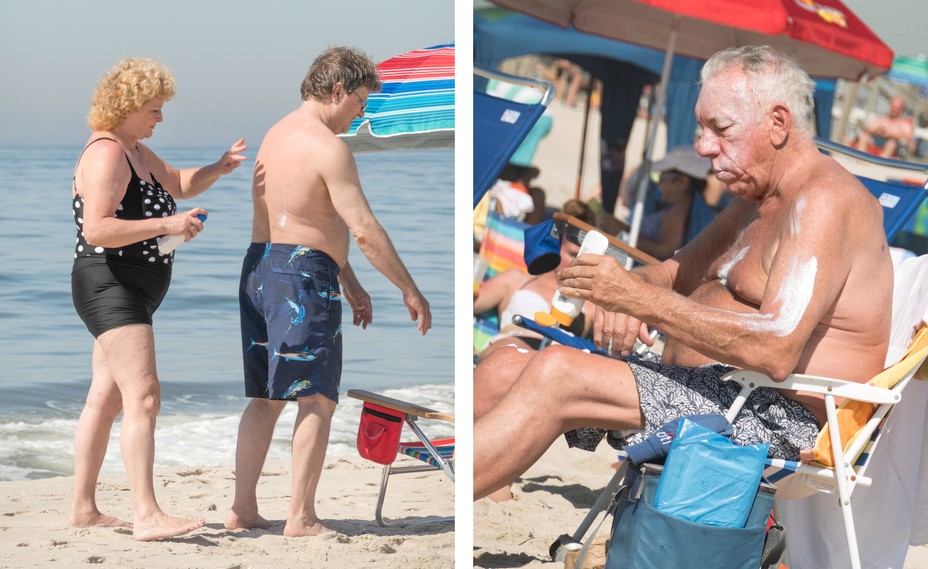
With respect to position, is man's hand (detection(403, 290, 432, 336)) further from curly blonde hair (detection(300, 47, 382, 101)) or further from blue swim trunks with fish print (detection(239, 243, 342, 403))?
curly blonde hair (detection(300, 47, 382, 101))

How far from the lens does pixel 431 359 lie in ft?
20.0

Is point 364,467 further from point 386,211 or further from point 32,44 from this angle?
point 386,211

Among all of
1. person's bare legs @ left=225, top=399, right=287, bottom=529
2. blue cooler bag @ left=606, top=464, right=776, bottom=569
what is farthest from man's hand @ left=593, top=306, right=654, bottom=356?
person's bare legs @ left=225, top=399, right=287, bottom=529

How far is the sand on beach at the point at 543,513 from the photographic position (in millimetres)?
2938

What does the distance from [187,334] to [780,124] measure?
15.0 ft

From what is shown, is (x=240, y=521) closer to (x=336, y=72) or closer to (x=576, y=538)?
(x=576, y=538)

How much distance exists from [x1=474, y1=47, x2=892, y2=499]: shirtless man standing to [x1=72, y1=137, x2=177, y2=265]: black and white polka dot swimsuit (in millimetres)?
1022

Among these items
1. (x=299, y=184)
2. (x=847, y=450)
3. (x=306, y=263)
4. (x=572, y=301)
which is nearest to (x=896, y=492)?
(x=847, y=450)

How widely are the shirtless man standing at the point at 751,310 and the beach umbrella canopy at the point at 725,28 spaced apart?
3256 mm

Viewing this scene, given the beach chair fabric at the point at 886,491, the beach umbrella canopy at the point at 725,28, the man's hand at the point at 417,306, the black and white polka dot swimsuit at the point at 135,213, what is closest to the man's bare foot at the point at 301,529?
the man's hand at the point at 417,306

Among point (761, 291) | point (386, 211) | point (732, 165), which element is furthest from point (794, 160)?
point (386, 211)

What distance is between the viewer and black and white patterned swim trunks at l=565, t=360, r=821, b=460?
2338mm

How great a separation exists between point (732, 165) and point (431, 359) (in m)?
3.72

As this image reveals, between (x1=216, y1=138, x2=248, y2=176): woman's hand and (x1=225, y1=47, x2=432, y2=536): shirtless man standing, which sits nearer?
(x1=225, y1=47, x2=432, y2=536): shirtless man standing
